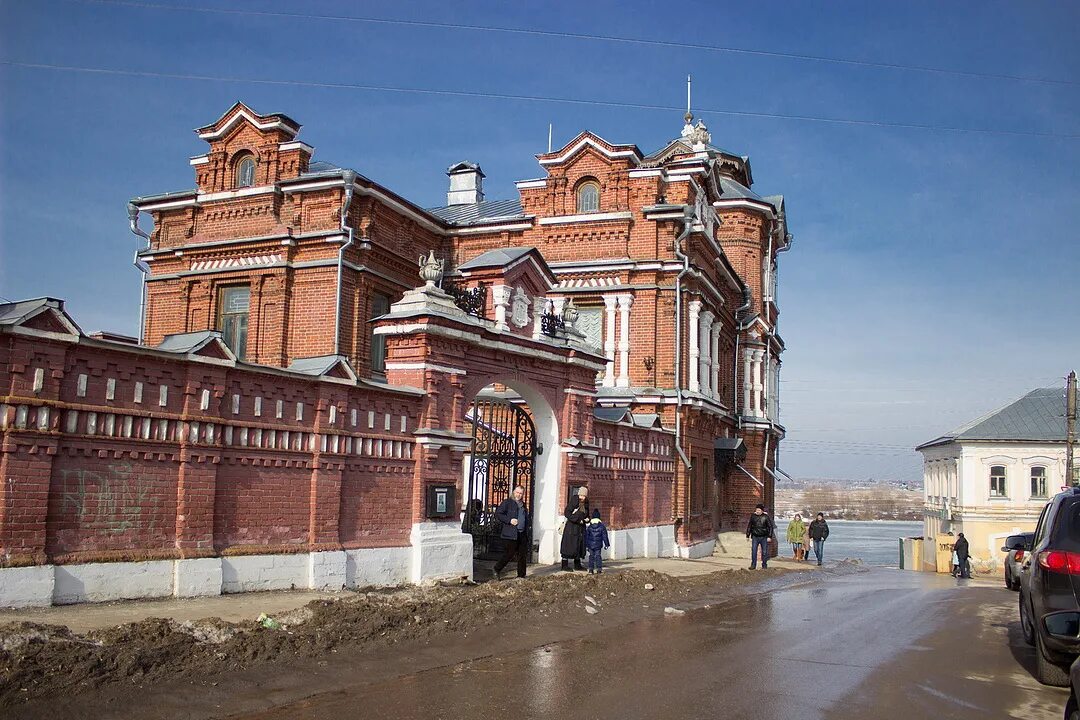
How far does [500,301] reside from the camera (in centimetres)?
1622

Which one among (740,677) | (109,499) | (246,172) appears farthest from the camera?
(246,172)

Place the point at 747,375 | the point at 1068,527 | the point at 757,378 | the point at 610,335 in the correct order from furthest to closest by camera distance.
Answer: the point at 757,378, the point at 747,375, the point at 610,335, the point at 1068,527

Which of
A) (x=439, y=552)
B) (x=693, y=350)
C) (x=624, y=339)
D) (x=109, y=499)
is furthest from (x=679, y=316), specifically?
(x=109, y=499)

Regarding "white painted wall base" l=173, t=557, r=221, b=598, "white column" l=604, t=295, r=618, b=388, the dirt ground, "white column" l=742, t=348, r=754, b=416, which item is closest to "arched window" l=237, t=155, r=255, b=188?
"white column" l=604, t=295, r=618, b=388

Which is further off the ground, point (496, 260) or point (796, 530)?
point (496, 260)

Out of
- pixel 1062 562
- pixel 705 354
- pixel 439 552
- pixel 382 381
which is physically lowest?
pixel 439 552

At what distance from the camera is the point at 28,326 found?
29.2 ft

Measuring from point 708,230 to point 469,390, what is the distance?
1302cm

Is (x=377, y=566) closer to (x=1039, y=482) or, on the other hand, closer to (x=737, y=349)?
(x=737, y=349)

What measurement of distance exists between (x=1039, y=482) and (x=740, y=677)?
44560 mm

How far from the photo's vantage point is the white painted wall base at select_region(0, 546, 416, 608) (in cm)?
893

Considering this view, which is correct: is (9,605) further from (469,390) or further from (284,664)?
(469,390)

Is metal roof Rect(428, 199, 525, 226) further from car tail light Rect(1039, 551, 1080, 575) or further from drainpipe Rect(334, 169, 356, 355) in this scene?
car tail light Rect(1039, 551, 1080, 575)

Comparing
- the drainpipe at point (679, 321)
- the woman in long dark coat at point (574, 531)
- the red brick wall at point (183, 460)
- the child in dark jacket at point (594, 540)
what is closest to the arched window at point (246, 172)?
the drainpipe at point (679, 321)
